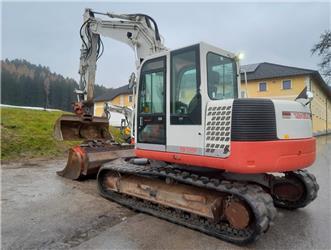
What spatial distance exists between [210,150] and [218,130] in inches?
11.8

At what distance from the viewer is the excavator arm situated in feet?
19.5

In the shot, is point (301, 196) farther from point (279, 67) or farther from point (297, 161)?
point (279, 67)

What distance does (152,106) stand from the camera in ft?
15.0

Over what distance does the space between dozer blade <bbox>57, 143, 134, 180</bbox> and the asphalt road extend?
0.63 m

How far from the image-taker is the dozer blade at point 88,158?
253 inches

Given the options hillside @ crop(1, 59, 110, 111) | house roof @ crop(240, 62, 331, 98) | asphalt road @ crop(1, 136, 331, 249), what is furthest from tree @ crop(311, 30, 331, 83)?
hillside @ crop(1, 59, 110, 111)

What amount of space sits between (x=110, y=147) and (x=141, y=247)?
3.89 metres

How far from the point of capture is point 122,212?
4754 millimetres

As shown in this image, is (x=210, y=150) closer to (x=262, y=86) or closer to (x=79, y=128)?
(x=79, y=128)

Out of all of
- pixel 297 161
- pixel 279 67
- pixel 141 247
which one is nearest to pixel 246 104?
pixel 297 161

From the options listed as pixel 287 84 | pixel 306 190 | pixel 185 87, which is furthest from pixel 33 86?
pixel 306 190

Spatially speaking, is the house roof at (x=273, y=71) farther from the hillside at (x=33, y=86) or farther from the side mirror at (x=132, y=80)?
the hillside at (x=33, y=86)

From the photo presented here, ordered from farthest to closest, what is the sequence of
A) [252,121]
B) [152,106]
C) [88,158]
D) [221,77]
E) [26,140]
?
[26,140] < [88,158] < [152,106] < [221,77] < [252,121]

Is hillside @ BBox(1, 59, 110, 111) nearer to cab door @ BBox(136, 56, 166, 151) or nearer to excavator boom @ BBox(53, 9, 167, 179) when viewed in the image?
excavator boom @ BBox(53, 9, 167, 179)
